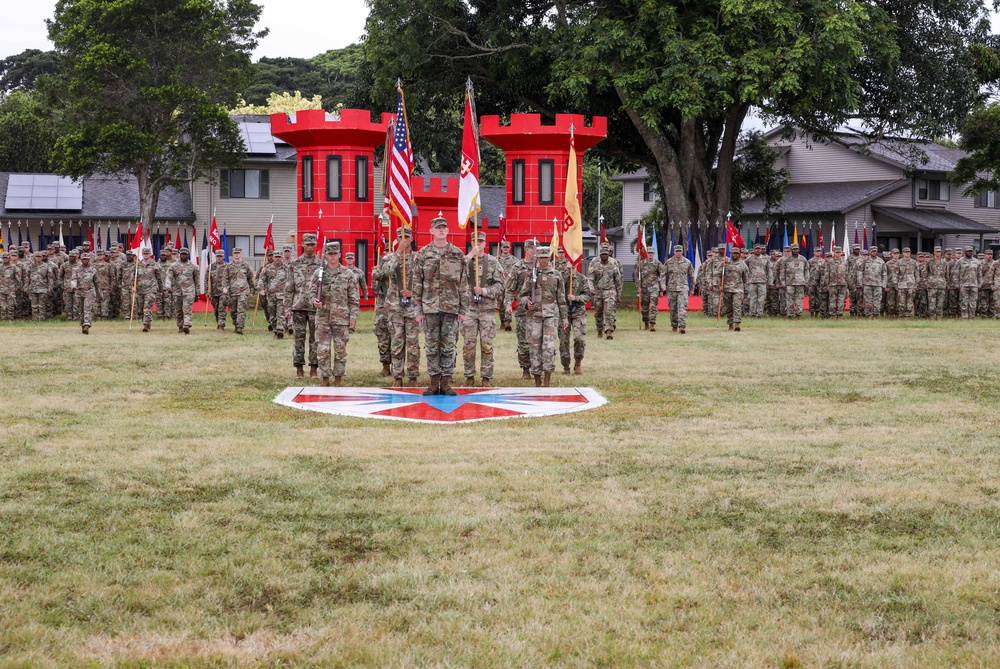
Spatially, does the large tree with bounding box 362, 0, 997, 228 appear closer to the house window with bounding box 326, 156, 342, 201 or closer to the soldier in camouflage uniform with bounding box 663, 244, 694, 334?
the house window with bounding box 326, 156, 342, 201

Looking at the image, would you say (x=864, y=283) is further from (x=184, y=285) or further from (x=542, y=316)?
(x=542, y=316)

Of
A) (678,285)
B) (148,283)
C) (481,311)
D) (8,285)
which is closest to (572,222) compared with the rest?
(481,311)

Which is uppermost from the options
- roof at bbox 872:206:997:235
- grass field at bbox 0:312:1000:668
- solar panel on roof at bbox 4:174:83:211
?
solar panel on roof at bbox 4:174:83:211

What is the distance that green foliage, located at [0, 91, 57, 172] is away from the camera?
60.1 metres

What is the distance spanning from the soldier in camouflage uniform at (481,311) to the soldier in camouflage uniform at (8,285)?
1952cm

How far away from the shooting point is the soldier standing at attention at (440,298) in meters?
14.8

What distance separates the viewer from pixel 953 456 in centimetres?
1055

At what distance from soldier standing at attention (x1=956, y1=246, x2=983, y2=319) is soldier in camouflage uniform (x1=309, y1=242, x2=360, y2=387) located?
909 inches

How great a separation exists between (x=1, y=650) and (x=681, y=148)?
117ft

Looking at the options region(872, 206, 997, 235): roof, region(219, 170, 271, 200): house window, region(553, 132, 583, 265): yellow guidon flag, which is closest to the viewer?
region(553, 132, 583, 265): yellow guidon flag

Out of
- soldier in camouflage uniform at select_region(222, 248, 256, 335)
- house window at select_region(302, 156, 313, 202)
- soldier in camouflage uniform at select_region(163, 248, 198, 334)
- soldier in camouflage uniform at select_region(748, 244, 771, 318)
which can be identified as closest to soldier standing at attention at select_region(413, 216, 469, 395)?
soldier in camouflage uniform at select_region(222, 248, 256, 335)

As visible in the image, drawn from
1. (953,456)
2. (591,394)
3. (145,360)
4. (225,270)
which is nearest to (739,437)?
(953,456)

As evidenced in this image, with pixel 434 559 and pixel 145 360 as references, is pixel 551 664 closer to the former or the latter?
pixel 434 559

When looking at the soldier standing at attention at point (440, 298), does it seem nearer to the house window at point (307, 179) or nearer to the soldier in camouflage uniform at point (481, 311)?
the soldier in camouflage uniform at point (481, 311)
